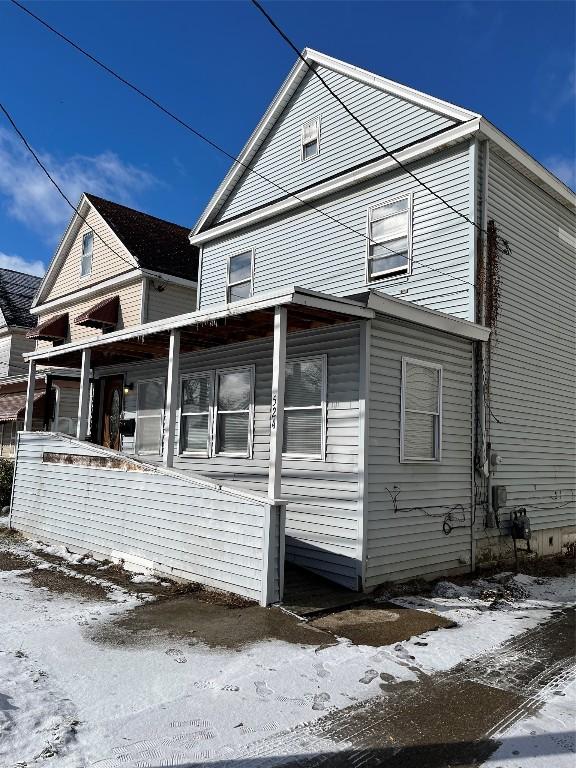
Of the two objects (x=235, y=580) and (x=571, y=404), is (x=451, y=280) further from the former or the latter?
(x=235, y=580)

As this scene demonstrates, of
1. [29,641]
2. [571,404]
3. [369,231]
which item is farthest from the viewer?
[571,404]

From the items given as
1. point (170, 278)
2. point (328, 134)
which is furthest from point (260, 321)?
point (170, 278)

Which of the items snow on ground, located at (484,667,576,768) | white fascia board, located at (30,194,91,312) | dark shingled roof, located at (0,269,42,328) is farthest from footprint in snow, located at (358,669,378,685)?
dark shingled roof, located at (0,269,42,328)

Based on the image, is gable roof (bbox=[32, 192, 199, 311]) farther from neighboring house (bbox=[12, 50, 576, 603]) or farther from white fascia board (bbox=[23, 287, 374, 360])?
white fascia board (bbox=[23, 287, 374, 360])

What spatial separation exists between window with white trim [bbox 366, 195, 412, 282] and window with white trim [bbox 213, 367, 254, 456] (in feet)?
10.7

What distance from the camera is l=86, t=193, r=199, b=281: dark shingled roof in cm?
1858

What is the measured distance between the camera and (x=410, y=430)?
8844 mm

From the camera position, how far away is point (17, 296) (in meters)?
27.9

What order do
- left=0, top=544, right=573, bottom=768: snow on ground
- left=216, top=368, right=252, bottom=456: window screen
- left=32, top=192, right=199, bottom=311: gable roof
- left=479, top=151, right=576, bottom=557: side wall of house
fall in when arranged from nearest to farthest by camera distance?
left=0, top=544, right=573, bottom=768: snow on ground
left=216, top=368, right=252, bottom=456: window screen
left=479, top=151, right=576, bottom=557: side wall of house
left=32, top=192, right=199, bottom=311: gable roof

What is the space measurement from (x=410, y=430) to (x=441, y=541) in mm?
1793

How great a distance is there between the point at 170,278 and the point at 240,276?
4070 mm

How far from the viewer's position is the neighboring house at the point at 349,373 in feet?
26.8

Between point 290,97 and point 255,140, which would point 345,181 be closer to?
point 290,97

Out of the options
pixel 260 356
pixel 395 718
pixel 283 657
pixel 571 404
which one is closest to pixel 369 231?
pixel 260 356
